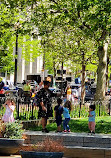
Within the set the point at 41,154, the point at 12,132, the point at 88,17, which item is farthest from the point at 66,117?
the point at 41,154

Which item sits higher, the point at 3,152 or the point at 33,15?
the point at 33,15

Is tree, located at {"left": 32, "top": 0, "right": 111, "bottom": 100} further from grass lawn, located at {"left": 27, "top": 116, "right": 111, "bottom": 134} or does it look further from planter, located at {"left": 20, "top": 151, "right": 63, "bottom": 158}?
planter, located at {"left": 20, "top": 151, "right": 63, "bottom": 158}

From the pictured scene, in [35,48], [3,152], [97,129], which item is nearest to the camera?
[3,152]

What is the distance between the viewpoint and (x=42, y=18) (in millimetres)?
26250

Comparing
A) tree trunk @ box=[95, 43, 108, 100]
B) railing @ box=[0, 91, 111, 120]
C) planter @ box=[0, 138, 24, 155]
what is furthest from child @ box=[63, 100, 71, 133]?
tree trunk @ box=[95, 43, 108, 100]

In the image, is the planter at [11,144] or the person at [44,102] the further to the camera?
the person at [44,102]

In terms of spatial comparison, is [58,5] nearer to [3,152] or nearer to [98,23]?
[98,23]

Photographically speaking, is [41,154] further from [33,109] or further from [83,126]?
[33,109]

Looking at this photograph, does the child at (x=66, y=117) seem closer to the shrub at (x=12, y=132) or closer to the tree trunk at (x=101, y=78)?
the shrub at (x=12, y=132)

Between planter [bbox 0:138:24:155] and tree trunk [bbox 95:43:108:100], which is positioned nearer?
planter [bbox 0:138:24:155]

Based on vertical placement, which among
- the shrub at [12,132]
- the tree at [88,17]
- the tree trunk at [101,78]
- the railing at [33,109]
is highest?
the tree at [88,17]

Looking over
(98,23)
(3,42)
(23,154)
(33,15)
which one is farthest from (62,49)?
(23,154)

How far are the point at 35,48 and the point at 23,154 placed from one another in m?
48.5

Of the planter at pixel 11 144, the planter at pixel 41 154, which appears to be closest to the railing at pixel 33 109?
the planter at pixel 11 144
